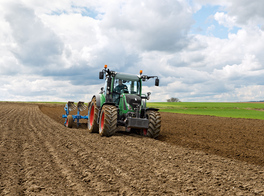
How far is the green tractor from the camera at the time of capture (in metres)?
9.44

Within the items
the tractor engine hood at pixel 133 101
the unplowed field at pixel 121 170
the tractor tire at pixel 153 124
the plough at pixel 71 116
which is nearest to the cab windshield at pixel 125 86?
the tractor engine hood at pixel 133 101

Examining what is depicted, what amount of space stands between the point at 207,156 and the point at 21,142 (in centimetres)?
602

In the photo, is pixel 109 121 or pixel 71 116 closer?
pixel 109 121

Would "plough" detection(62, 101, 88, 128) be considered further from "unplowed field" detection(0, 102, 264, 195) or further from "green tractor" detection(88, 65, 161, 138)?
"unplowed field" detection(0, 102, 264, 195)

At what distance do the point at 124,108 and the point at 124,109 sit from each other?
0.04 m

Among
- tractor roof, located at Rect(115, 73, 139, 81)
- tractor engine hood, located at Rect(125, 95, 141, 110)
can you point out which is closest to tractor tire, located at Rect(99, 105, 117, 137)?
tractor engine hood, located at Rect(125, 95, 141, 110)

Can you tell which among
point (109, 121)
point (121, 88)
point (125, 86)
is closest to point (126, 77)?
point (125, 86)

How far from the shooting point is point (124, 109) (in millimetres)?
10062

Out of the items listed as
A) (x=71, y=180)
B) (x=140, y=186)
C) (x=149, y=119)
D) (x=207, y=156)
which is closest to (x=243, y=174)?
(x=207, y=156)

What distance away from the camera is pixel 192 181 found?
4832 millimetres

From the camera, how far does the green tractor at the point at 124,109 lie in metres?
9.44

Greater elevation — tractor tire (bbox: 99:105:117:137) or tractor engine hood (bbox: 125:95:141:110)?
tractor engine hood (bbox: 125:95:141:110)

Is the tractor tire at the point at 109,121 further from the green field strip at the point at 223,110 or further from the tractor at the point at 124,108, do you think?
the green field strip at the point at 223,110

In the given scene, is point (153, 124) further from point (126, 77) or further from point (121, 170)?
point (121, 170)
